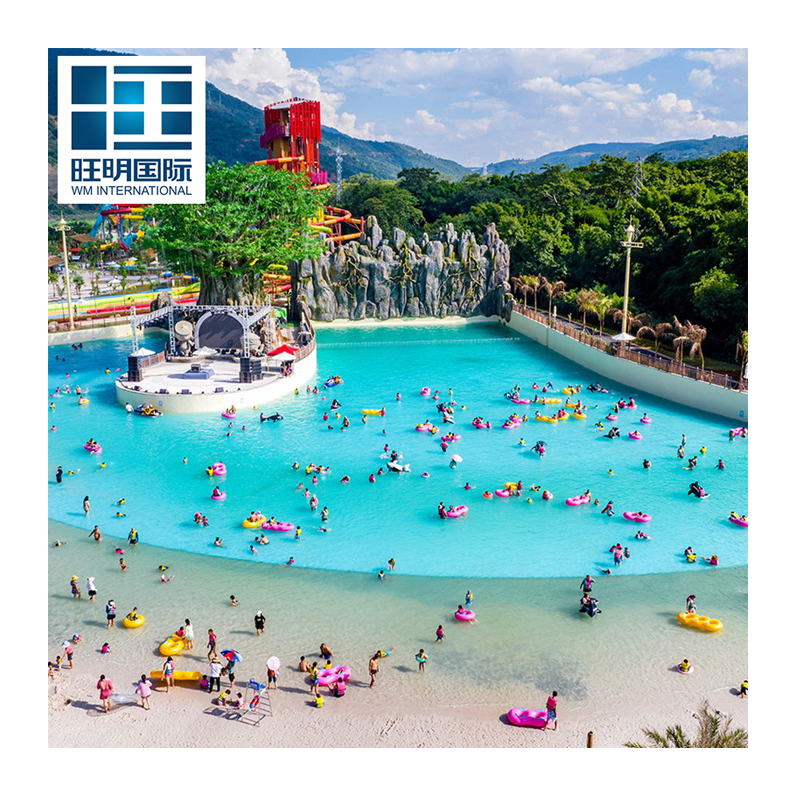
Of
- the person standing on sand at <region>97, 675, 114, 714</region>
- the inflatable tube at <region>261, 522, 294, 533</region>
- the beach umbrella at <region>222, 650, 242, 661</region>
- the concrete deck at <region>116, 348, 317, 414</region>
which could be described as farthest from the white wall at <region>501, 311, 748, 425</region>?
the person standing on sand at <region>97, 675, 114, 714</region>

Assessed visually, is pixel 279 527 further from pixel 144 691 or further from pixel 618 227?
pixel 618 227

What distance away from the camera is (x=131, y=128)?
17672 millimetres

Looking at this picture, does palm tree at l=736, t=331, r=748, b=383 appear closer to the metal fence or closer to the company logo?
the metal fence

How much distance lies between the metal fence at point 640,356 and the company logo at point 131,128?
25311mm

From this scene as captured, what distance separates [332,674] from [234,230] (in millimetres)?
29567

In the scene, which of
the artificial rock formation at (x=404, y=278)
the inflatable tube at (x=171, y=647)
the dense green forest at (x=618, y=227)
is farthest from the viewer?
the artificial rock formation at (x=404, y=278)

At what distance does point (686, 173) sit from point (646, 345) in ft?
130

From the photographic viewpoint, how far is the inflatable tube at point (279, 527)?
23.6 m

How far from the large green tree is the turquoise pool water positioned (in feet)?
27.3

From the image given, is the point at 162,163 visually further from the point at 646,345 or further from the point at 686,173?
the point at 686,173

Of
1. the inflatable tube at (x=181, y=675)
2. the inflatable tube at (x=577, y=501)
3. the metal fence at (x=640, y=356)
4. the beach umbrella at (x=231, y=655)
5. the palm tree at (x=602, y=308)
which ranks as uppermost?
the palm tree at (x=602, y=308)

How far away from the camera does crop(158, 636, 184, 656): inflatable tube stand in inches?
677

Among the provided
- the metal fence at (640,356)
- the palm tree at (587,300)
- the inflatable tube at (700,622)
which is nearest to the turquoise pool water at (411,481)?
the metal fence at (640,356)

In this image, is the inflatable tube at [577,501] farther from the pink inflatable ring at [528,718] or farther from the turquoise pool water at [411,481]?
the pink inflatable ring at [528,718]
